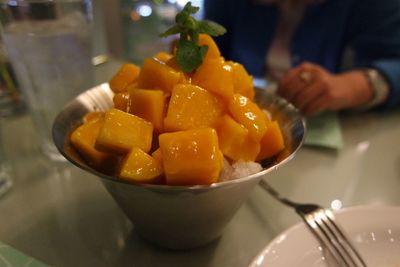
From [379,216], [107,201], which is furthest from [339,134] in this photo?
[107,201]

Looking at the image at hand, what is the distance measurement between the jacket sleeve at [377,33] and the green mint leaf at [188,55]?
0.58 metres

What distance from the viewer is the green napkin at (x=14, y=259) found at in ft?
1.32

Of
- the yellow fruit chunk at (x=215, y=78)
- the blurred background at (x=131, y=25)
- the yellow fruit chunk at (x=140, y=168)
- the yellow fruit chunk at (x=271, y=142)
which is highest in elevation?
the yellow fruit chunk at (x=215, y=78)

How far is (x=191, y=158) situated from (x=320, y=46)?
88cm

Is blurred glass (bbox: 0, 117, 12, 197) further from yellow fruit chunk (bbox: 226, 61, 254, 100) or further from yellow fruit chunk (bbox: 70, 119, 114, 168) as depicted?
yellow fruit chunk (bbox: 226, 61, 254, 100)

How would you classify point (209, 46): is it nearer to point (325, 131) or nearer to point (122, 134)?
point (122, 134)

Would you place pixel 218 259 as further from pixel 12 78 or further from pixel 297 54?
pixel 297 54

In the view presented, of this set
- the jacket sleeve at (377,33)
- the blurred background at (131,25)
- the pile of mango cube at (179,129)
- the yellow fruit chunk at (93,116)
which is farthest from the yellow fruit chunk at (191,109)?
the blurred background at (131,25)

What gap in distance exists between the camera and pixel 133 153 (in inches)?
14.1

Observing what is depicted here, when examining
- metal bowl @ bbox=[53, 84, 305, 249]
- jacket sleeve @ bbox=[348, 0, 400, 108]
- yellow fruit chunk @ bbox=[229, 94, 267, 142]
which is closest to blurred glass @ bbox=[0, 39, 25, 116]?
metal bowl @ bbox=[53, 84, 305, 249]

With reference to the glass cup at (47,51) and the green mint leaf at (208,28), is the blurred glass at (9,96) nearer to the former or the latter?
the glass cup at (47,51)

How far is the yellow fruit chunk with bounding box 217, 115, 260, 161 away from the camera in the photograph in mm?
385

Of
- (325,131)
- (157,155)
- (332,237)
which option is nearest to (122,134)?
(157,155)

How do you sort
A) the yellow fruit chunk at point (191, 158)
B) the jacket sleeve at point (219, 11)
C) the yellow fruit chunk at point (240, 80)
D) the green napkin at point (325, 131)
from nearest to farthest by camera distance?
the yellow fruit chunk at point (191, 158)
the yellow fruit chunk at point (240, 80)
the green napkin at point (325, 131)
the jacket sleeve at point (219, 11)
